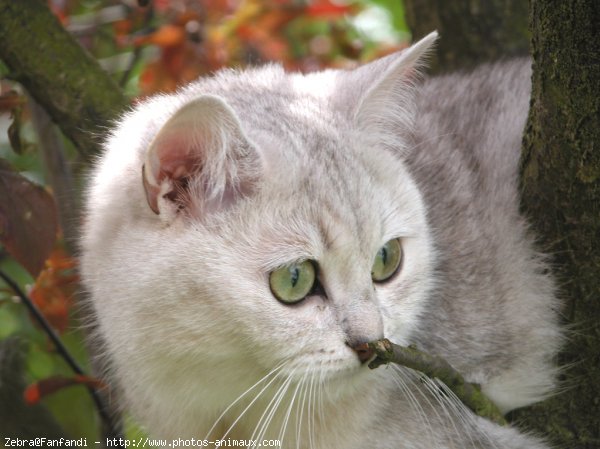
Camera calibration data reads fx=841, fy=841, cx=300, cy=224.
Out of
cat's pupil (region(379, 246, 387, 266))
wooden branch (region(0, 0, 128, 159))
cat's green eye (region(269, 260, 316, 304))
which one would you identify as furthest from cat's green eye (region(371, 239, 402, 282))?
wooden branch (region(0, 0, 128, 159))

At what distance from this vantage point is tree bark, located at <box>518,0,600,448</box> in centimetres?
191

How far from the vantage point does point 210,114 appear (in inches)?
74.6

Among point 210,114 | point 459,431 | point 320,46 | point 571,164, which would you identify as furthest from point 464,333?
point 320,46

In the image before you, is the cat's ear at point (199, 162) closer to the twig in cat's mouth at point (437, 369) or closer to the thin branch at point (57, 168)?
the twig in cat's mouth at point (437, 369)

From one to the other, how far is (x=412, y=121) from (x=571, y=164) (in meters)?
0.65

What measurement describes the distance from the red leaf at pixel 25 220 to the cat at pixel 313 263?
0.12 m

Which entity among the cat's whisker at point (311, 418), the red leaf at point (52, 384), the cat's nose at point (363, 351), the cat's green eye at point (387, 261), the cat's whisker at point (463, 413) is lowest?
the cat's whisker at point (463, 413)

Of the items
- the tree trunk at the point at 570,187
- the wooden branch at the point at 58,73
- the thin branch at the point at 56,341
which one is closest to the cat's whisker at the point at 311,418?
the tree trunk at the point at 570,187

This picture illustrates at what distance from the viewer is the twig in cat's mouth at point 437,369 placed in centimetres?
185

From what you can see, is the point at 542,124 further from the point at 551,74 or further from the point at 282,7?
the point at 282,7

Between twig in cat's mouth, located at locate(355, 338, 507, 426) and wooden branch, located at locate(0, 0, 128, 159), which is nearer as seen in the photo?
twig in cat's mouth, located at locate(355, 338, 507, 426)

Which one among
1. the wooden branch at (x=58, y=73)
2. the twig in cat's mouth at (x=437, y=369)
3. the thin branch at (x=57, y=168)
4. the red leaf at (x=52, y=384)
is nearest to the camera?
the twig in cat's mouth at (x=437, y=369)

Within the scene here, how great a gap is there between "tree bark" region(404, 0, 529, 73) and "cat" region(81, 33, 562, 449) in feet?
2.51

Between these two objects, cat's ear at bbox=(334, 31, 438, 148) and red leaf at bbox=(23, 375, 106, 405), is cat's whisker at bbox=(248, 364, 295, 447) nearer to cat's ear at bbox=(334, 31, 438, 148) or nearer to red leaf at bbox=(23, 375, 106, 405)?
red leaf at bbox=(23, 375, 106, 405)
